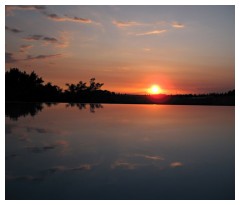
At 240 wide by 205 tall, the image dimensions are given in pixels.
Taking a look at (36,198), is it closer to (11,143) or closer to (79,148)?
(79,148)

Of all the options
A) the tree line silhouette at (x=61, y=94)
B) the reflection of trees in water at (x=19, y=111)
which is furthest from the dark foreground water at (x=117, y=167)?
the tree line silhouette at (x=61, y=94)

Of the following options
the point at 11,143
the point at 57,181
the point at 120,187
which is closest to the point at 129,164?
the point at 120,187

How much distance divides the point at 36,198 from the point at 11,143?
3510 millimetres

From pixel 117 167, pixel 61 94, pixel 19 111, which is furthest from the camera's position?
pixel 61 94

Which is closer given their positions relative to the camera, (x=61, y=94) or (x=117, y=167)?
(x=117, y=167)

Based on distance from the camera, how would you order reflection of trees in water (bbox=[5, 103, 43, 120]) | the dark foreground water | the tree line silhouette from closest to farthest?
the dark foreground water < reflection of trees in water (bbox=[5, 103, 43, 120]) < the tree line silhouette

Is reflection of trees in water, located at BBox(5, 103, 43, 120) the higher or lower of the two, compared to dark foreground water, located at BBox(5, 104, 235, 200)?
higher

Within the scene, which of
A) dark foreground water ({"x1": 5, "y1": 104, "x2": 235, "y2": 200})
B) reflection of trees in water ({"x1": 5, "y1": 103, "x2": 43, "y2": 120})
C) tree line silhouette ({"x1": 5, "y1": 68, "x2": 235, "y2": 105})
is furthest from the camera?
tree line silhouette ({"x1": 5, "y1": 68, "x2": 235, "y2": 105})

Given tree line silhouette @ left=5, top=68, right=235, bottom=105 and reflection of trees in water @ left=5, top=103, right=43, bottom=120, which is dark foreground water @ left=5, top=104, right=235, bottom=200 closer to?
reflection of trees in water @ left=5, top=103, right=43, bottom=120

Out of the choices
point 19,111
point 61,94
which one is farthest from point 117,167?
point 61,94

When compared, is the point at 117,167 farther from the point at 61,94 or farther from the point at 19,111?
the point at 61,94

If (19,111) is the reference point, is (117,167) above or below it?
below

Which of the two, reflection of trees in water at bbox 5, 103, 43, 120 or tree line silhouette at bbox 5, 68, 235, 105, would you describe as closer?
reflection of trees in water at bbox 5, 103, 43, 120

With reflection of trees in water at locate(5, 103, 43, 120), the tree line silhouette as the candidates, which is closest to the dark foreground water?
reflection of trees in water at locate(5, 103, 43, 120)
